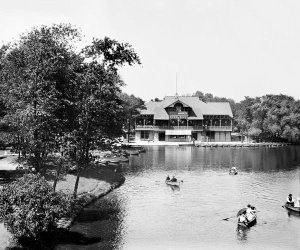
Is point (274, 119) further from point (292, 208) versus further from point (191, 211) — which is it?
point (191, 211)

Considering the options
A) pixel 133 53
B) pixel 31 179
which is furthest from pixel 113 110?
pixel 31 179

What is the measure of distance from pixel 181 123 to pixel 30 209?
11078 cm

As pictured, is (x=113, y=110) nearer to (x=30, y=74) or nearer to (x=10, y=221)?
(x=30, y=74)

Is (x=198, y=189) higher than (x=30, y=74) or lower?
lower

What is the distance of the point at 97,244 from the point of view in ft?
120

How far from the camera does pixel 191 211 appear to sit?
159ft

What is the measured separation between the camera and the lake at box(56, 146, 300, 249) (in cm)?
3781

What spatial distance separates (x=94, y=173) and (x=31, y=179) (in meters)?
28.6

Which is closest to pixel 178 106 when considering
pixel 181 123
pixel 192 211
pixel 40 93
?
pixel 181 123

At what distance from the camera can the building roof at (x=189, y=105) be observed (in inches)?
Answer: 5600

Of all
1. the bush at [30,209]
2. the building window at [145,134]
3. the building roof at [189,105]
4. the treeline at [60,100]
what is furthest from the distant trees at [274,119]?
the bush at [30,209]

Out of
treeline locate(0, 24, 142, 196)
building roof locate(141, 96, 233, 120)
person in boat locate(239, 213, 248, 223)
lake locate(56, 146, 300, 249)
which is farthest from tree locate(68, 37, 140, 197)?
building roof locate(141, 96, 233, 120)

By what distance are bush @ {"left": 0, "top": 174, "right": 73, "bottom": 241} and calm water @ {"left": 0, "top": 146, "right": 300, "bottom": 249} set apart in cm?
356

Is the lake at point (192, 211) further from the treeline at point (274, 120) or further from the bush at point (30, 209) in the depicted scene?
the treeline at point (274, 120)
